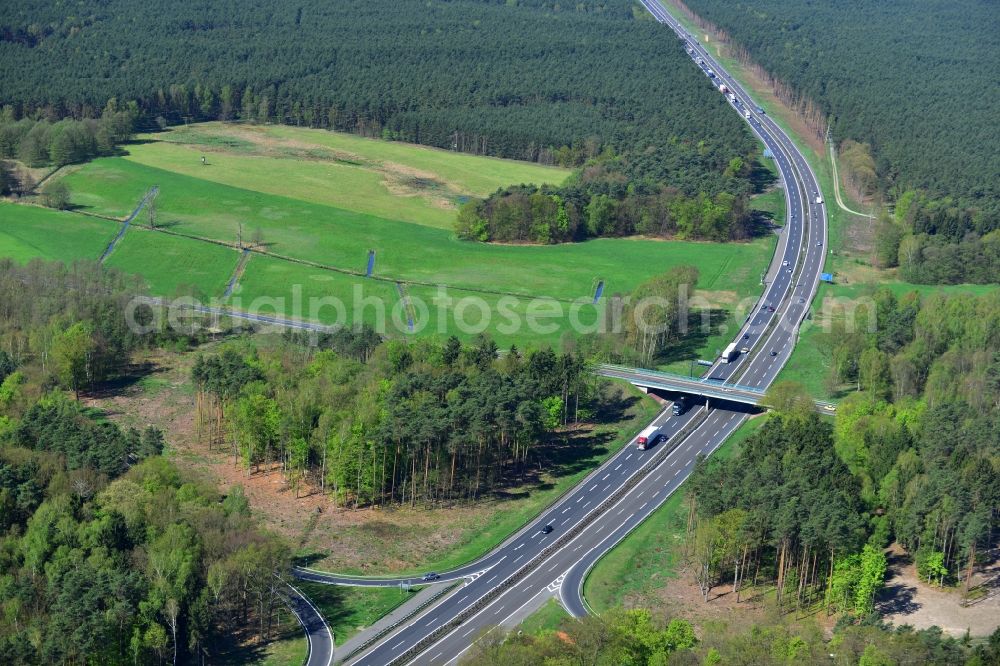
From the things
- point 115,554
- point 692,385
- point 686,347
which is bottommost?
point 115,554

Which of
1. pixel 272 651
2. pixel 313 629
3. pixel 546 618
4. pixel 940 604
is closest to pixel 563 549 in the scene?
pixel 546 618

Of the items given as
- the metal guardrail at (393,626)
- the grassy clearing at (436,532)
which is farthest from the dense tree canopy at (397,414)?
the metal guardrail at (393,626)

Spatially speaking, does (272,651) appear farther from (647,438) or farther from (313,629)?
(647,438)

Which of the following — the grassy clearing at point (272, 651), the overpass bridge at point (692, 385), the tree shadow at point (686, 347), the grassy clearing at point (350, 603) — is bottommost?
the grassy clearing at point (272, 651)

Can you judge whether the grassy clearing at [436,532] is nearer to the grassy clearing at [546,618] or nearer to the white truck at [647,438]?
the white truck at [647,438]

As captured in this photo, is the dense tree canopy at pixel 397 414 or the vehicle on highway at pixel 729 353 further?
the vehicle on highway at pixel 729 353

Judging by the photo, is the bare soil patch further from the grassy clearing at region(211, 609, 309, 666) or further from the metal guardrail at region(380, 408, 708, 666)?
the grassy clearing at region(211, 609, 309, 666)

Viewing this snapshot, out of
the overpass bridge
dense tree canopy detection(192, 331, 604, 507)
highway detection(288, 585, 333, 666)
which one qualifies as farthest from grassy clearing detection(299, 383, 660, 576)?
the overpass bridge
